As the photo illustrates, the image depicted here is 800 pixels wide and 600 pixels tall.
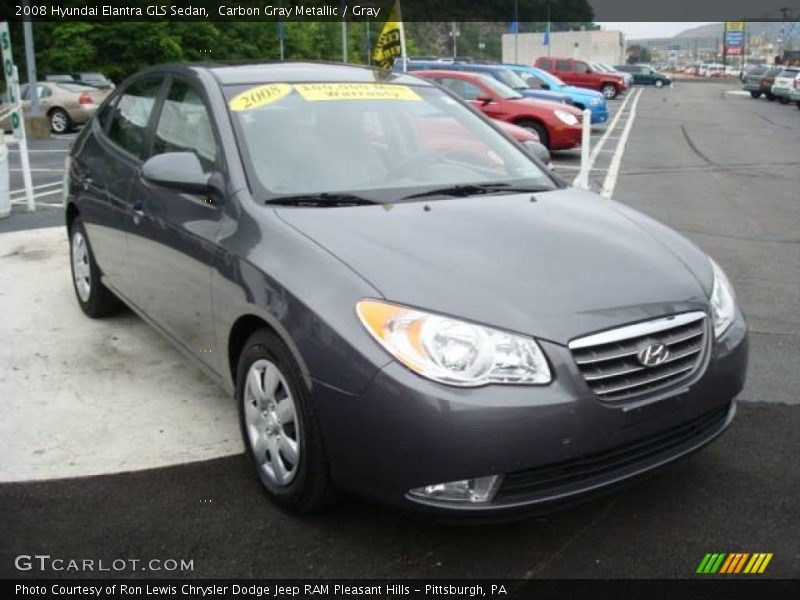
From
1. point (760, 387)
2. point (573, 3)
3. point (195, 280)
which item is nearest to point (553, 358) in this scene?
point (195, 280)

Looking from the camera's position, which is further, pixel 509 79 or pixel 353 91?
pixel 509 79

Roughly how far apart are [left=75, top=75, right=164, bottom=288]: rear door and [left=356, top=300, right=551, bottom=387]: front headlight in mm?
2291

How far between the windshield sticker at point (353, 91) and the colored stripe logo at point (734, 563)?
8.37 feet

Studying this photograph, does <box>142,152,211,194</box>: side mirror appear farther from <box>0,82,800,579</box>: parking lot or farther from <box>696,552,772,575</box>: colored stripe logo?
<box>696,552,772,575</box>: colored stripe logo

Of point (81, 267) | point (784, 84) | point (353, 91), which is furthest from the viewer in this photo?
point (784, 84)

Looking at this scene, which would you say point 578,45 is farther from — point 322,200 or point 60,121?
point 322,200

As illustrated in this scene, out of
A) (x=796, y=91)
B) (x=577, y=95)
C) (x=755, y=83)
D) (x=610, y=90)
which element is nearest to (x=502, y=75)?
(x=577, y=95)

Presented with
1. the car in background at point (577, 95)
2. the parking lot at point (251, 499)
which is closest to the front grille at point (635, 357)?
the parking lot at point (251, 499)

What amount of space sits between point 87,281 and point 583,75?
38210 mm

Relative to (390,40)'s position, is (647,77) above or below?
below

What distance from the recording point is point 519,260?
9.51 ft

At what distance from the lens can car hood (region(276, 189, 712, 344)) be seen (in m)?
2.63

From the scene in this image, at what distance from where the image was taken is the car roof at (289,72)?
3939mm
